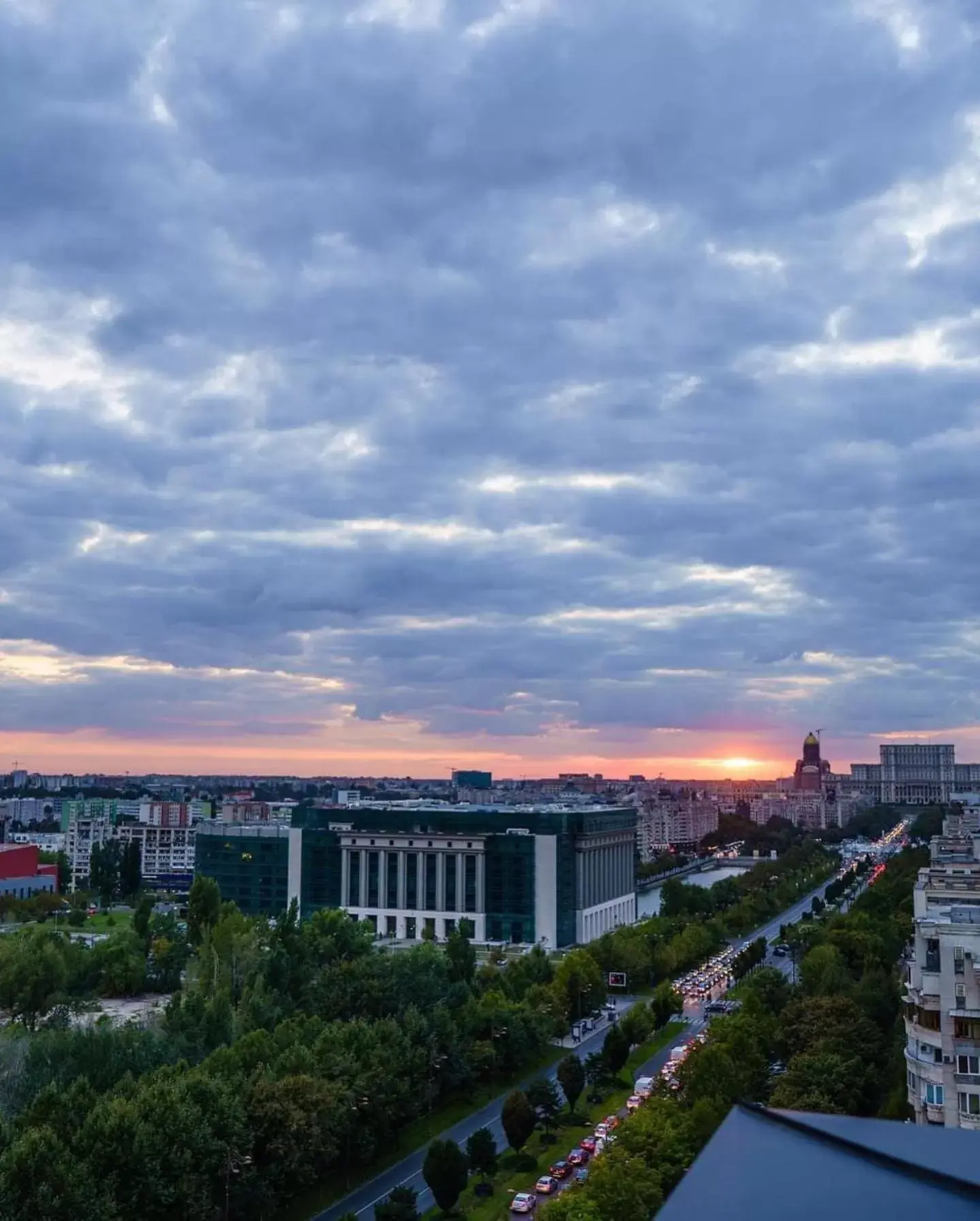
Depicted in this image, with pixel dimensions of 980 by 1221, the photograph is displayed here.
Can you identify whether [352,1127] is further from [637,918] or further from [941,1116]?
[637,918]

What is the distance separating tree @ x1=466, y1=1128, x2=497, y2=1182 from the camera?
26.2m

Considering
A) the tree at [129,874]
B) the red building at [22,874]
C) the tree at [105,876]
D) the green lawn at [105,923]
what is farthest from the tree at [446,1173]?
the tree at [129,874]

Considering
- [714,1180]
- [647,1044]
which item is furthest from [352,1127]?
[714,1180]

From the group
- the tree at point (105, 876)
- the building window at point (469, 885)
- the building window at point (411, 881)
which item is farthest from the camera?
the tree at point (105, 876)

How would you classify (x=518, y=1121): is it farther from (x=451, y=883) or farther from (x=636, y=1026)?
(x=451, y=883)

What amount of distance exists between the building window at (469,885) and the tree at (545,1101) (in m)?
35.8

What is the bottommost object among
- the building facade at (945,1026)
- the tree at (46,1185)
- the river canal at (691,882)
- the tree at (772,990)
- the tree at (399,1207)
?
the river canal at (691,882)

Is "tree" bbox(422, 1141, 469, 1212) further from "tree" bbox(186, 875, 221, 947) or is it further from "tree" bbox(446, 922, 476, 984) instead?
"tree" bbox(186, 875, 221, 947)

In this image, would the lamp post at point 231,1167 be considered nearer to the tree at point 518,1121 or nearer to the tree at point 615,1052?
the tree at point 518,1121

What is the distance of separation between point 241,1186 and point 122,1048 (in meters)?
6.13

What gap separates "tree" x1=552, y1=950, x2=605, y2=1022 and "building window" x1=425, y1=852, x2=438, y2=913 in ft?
77.5

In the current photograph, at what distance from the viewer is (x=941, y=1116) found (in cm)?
2125

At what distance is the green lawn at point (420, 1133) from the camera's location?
25328mm

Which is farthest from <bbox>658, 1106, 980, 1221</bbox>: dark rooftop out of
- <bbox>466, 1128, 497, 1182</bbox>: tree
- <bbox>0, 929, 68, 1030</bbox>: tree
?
<bbox>0, 929, 68, 1030</bbox>: tree
